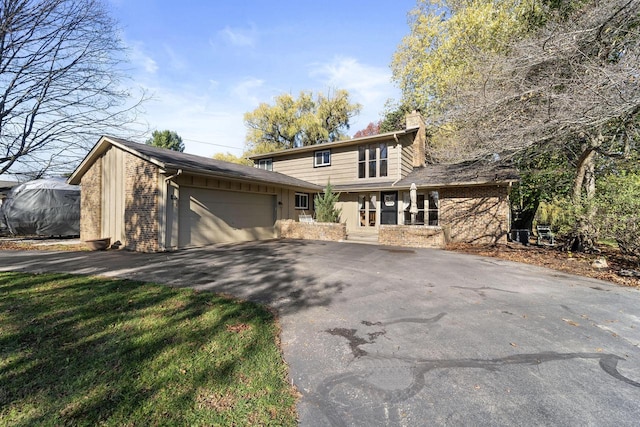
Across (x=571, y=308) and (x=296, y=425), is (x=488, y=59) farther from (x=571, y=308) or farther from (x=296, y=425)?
(x=296, y=425)

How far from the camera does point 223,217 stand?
463 inches

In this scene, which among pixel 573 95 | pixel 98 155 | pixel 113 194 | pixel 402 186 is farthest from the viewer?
pixel 402 186


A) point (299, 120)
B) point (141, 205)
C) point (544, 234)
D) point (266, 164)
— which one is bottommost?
point (544, 234)

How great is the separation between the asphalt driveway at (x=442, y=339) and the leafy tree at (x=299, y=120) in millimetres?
26851

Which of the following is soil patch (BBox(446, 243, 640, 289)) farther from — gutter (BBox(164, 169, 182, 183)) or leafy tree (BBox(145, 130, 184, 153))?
leafy tree (BBox(145, 130, 184, 153))

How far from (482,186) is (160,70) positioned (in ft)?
50.3

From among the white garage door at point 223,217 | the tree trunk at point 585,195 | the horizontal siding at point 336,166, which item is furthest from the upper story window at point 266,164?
the tree trunk at point 585,195

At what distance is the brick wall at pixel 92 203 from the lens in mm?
11812

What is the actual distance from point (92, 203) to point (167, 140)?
2281 centimetres

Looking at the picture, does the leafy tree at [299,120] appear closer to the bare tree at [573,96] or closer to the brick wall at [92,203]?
the brick wall at [92,203]

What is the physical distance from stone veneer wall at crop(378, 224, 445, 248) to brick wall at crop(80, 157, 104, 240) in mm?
12318

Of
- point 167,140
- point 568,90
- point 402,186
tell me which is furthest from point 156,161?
point 167,140

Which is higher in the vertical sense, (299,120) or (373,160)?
(299,120)

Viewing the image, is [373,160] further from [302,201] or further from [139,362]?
[139,362]
